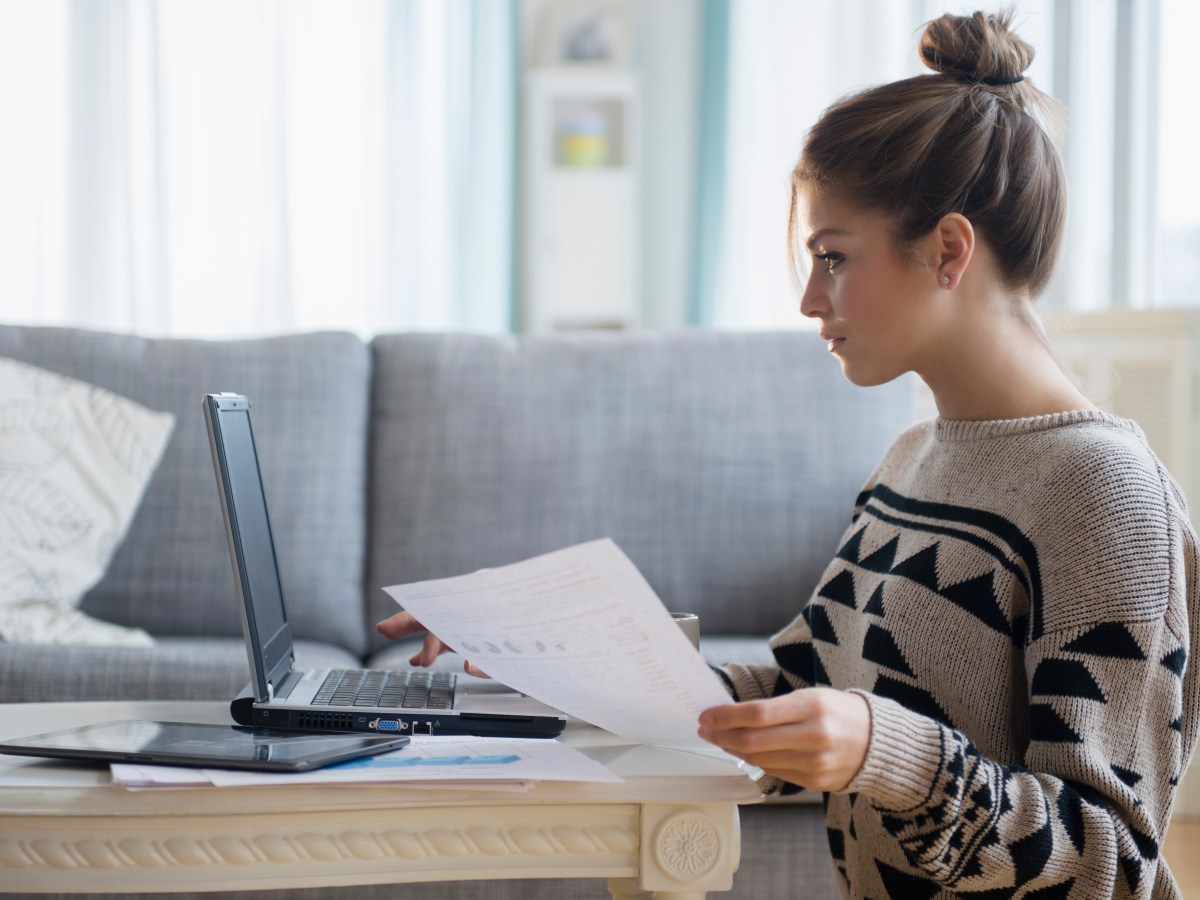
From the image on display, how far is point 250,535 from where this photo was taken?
2.99 feet

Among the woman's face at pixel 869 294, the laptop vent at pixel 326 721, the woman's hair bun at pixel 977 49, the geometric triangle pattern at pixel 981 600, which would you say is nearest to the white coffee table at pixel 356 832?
the laptop vent at pixel 326 721

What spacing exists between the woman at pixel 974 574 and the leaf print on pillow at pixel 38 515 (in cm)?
101

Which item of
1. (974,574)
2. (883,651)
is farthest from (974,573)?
(883,651)

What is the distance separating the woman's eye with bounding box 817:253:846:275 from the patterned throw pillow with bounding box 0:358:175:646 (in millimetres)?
1217

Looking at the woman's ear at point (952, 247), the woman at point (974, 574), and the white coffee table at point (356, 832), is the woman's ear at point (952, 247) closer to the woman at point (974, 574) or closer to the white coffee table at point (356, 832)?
the woman at point (974, 574)

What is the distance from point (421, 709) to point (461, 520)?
3.62 feet

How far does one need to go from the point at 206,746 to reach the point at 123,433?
50.4 inches

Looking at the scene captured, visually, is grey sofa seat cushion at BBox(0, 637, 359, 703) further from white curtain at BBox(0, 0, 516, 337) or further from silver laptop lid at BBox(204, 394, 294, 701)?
white curtain at BBox(0, 0, 516, 337)

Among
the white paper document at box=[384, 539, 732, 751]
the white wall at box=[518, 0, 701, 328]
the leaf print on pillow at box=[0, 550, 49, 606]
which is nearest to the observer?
the white paper document at box=[384, 539, 732, 751]

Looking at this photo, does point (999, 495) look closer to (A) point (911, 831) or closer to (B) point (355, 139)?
(A) point (911, 831)

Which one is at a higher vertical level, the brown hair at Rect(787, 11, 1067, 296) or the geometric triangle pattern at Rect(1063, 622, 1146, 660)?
the brown hair at Rect(787, 11, 1067, 296)

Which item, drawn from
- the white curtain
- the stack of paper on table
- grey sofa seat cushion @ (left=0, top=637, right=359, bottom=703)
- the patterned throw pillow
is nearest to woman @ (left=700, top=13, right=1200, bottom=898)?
the stack of paper on table

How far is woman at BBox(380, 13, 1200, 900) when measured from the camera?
2.41 feet

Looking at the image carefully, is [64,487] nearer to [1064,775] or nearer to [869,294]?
[869,294]
